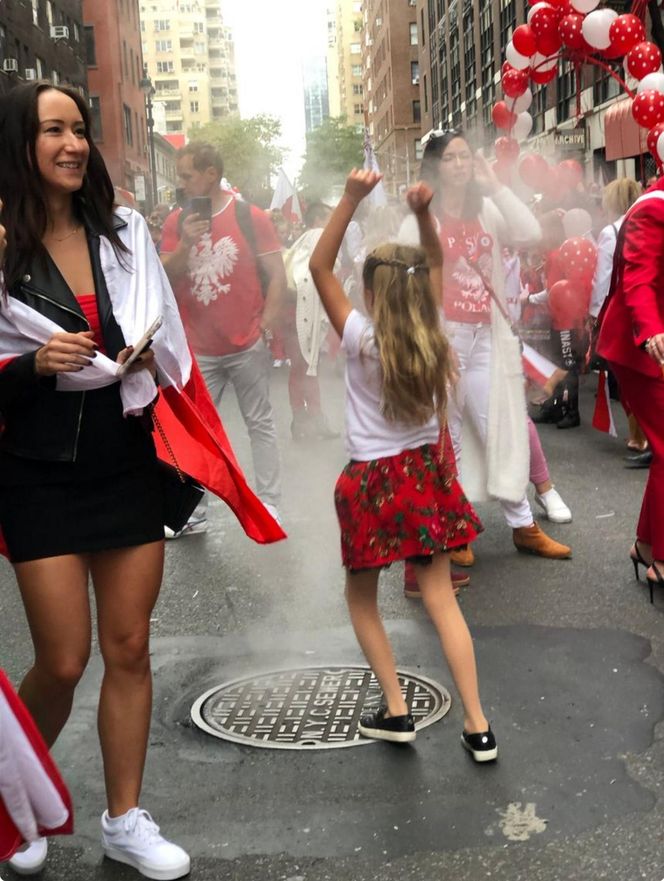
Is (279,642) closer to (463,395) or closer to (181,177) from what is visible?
(463,395)

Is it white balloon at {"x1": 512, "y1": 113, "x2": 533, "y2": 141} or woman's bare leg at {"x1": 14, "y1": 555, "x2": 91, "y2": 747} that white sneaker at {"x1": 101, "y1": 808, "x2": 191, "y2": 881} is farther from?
white balloon at {"x1": 512, "y1": 113, "x2": 533, "y2": 141}

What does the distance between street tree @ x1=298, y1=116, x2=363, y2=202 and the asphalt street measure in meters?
11.8

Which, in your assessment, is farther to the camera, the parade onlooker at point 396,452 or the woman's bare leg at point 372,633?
the woman's bare leg at point 372,633

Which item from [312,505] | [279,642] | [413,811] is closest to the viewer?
[413,811]

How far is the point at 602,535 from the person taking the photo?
21.7 feet

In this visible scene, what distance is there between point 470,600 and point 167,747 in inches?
77.0

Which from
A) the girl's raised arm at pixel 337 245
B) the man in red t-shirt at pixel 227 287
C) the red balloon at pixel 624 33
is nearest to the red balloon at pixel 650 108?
the red balloon at pixel 624 33

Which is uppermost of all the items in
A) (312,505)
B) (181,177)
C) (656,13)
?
(656,13)

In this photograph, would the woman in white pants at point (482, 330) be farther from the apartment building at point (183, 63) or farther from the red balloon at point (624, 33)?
the apartment building at point (183, 63)

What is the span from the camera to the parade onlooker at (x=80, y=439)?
3.06 meters

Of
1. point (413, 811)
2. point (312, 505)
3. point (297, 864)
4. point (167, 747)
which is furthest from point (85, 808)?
point (312, 505)

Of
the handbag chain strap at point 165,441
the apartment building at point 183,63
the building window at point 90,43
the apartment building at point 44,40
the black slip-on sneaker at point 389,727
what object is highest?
the apartment building at point 183,63

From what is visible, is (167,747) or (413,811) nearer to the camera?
(413,811)

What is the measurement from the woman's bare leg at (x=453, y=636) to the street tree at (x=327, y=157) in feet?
44.2
